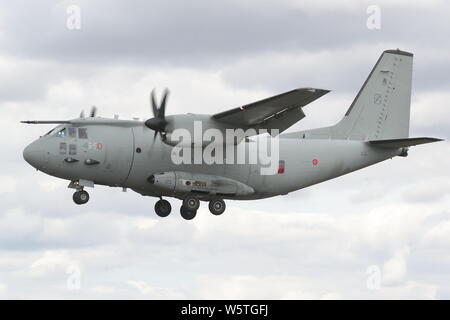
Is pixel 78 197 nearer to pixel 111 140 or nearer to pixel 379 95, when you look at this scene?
pixel 111 140

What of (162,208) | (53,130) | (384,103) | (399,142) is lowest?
(162,208)

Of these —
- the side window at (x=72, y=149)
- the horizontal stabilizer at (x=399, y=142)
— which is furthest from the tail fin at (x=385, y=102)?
the side window at (x=72, y=149)

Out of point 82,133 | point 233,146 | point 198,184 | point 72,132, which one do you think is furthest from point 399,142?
point 72,132

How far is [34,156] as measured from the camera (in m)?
38.4

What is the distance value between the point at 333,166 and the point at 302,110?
14.8 ft

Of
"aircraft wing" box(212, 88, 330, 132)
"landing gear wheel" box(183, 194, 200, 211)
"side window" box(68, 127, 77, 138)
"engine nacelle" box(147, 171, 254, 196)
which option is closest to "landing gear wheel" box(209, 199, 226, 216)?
"engine nacelle" box(147, 171, 254, 196)

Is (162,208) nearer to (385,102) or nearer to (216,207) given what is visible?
(216,207)

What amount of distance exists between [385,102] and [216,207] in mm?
10022

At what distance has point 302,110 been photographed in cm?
3959

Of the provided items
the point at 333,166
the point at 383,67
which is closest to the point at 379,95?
the point at 383,67

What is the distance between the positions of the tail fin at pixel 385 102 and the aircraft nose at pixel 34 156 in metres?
13.9

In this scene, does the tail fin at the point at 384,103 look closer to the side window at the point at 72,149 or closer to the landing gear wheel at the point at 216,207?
the landing gear wheel at the point at 216,207

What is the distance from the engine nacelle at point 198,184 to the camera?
39.5m

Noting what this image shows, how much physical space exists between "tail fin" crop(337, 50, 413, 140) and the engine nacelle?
659 cm
